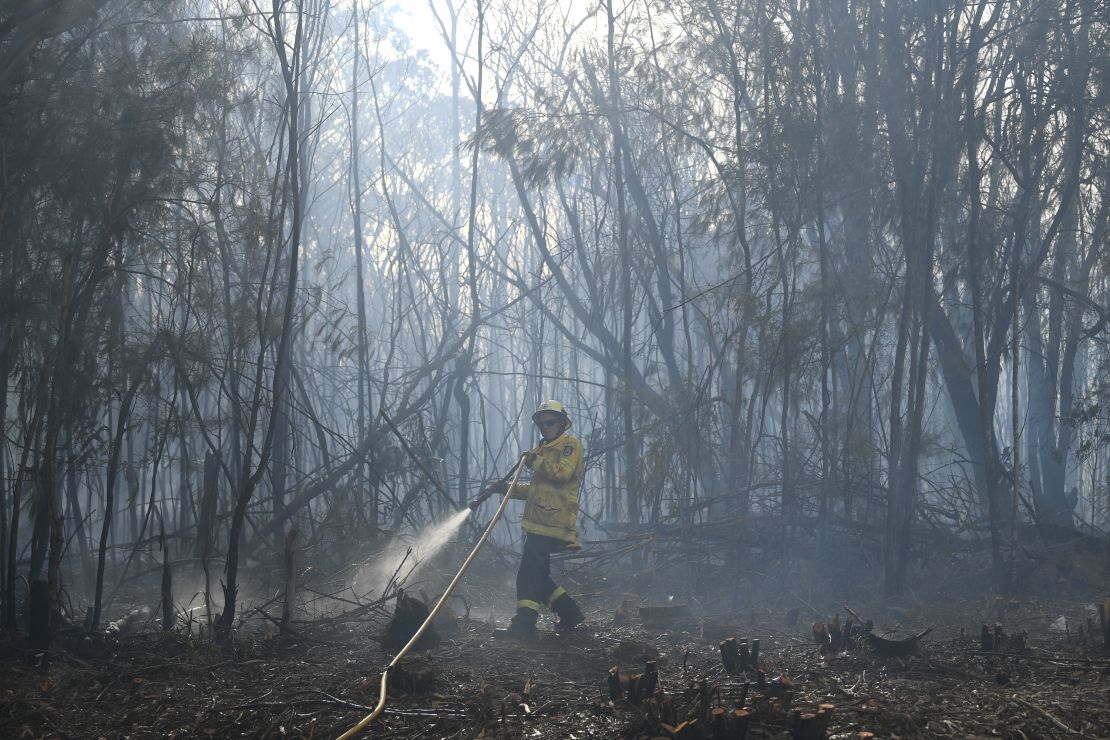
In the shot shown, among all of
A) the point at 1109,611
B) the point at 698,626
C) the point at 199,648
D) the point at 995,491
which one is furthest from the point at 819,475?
the point at 199,648

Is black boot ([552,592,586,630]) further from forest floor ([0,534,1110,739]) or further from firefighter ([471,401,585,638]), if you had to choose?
forest floor ([0,534,1110,739])

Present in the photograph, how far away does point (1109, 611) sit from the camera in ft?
21.5

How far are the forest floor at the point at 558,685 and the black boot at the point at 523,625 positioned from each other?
14cm

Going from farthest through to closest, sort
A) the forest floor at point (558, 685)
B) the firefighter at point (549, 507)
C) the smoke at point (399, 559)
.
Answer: the smoke at point (399, 559), the firefighter at point (549, 507), the forest floor at point (558, 685)

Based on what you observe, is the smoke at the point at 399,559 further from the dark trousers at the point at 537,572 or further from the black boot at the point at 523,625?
the black boot at the point at 523,625

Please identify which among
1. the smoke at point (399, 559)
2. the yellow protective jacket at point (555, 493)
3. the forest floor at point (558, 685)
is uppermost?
the yellow protective jacket at point (555, 493)

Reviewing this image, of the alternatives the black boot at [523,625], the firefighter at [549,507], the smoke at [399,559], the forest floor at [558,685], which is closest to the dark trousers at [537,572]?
the firefighter at [549,507]

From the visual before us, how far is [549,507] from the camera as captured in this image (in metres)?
8.27

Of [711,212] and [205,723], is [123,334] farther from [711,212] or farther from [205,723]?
[711,212]

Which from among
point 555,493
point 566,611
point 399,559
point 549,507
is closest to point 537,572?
point 566,611

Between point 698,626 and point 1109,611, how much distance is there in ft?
10.8

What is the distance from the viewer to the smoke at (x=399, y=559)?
407 inches

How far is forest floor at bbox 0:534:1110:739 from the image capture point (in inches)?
182

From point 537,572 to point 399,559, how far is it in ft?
10.1
